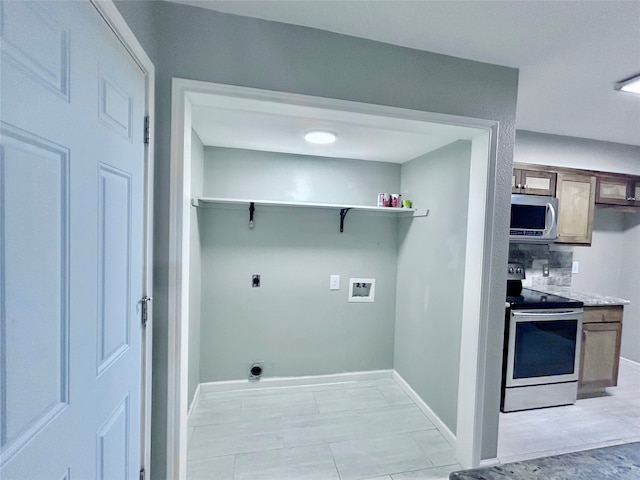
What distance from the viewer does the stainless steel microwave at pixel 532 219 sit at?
255 centimetres

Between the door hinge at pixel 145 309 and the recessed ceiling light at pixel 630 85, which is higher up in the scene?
the recessed ceiling light at pixel 630 85

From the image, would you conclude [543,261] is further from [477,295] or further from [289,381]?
[289,381]

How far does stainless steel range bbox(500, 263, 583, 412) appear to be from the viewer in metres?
2.35

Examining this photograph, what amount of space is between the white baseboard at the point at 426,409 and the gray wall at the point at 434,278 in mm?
38

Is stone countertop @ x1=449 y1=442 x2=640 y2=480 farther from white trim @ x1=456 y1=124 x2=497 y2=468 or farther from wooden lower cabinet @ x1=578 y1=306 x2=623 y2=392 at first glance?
wooden lower cabinet @ x1=578 y1=306 x2=623 y2=392

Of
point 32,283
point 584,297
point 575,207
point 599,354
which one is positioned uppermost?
point 575,207

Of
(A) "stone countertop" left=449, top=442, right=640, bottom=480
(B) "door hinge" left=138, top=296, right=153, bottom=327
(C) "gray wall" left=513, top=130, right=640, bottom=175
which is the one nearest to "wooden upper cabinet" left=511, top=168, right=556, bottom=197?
(C) "gray wall" left=513, top=130, right=640, bottom=175

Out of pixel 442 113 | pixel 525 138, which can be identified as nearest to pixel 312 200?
pixel 442 113

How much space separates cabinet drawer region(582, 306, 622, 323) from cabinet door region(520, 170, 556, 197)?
115 centimetres

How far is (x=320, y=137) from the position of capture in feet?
7.20

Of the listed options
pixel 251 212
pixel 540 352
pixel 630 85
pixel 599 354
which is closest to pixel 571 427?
pixel 540 352

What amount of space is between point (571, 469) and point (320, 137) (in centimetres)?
213

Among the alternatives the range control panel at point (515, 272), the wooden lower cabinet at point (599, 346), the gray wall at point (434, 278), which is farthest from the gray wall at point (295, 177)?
the wooden lower cabinet at point (599, 346)

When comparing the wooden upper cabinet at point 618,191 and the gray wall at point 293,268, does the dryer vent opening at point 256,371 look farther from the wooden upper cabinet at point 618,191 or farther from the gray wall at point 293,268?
the wooden upper cabinet at point 618,191
